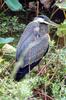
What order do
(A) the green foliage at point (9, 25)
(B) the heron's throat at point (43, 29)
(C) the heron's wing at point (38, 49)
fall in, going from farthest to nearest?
(A) the green foliage at point (9, 25) < (B) the heron's throat at point (43, 29) < (C) the heron's wing at point (38, 49)

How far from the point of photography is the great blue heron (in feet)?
11.6

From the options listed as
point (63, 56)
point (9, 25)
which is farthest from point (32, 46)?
point (9, 25)

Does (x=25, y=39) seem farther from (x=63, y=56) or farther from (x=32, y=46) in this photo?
(x=63, y=56)

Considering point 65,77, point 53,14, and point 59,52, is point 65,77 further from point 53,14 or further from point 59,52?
point 53,14

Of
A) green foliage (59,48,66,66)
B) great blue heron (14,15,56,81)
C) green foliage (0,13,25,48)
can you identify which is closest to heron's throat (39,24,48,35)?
great blue heron (14,15,56,81)

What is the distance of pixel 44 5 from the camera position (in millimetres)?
5672

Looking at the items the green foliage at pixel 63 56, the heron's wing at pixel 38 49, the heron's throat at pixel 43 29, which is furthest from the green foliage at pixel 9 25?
the green foliage at pixel 63 56

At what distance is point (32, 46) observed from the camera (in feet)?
11.9

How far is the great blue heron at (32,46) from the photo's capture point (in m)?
3.53

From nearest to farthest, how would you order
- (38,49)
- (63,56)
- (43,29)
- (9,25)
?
1. (63,56)
2. (38,49)
3. (43,29)
4. (9,25)

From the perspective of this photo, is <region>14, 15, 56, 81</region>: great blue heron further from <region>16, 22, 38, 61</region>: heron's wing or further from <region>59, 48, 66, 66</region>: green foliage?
<region>59, 48, 66, 66</region>: green foliage

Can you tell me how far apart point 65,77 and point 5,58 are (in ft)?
2.85

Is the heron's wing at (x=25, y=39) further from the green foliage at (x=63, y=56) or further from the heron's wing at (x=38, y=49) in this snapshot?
the green foliage at (x=63, y=56)

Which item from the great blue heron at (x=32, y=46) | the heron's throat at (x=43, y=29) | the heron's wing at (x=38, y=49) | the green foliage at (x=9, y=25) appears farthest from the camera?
the green foliage at (x=9, y=25)
